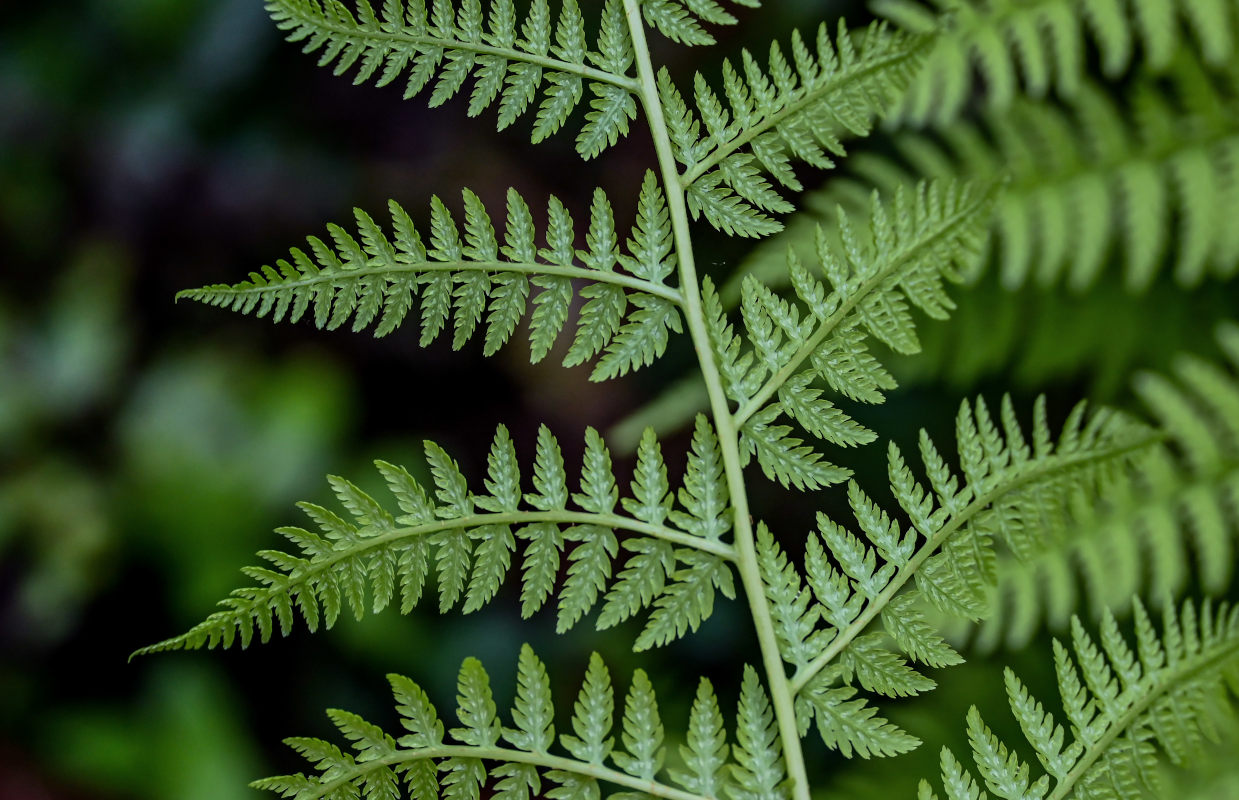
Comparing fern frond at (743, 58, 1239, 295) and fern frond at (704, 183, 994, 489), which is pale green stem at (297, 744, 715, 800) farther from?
fern frond at (743, 58, 1239, 295)

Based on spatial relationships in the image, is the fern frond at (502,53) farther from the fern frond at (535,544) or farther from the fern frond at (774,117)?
the fern frond at (535,544)

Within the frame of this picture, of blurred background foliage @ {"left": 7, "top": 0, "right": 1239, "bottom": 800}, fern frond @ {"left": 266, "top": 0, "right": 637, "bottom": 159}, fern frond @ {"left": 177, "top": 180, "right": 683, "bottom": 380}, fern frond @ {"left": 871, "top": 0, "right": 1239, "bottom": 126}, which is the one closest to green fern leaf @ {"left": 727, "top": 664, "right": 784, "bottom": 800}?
fern frond @ {"left": 177, "top": 180, "right": 683, "bottom": 380}

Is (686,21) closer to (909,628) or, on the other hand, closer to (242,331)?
(909,628)

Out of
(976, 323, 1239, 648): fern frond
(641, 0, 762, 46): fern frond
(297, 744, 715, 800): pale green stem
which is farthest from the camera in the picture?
(976, 323, 1239, 648): fern frond

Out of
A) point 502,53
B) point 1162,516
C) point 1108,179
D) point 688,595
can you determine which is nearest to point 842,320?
point 688,595

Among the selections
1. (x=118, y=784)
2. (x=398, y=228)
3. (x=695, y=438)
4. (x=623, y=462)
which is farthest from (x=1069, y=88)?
(x=118, y=784)

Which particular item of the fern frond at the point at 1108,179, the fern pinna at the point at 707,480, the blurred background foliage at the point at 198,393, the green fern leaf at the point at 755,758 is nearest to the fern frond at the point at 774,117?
the fern pinna at the point at 707,480

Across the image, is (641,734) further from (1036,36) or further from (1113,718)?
(1036,36)

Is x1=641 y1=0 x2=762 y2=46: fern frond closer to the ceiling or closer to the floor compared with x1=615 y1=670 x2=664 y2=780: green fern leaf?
closer to the ceiling
